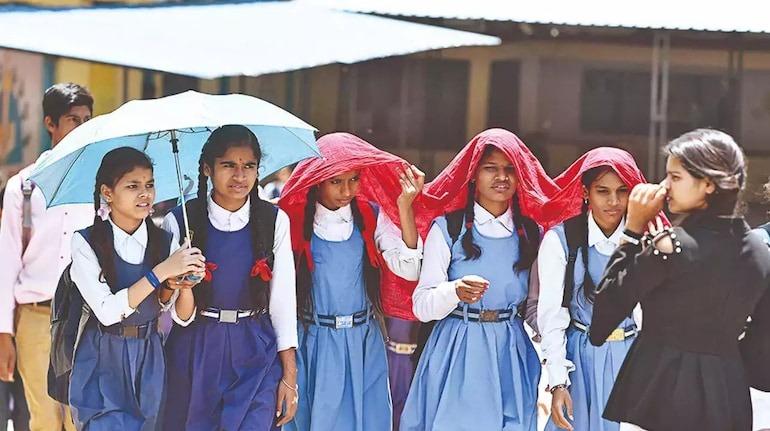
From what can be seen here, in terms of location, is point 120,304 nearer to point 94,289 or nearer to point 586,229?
point 94,289

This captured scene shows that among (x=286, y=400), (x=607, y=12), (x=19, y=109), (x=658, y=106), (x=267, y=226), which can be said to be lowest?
(x=286, y=400)

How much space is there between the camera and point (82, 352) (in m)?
3.83

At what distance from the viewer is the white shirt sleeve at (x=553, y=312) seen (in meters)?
3.93

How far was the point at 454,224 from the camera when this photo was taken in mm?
4156

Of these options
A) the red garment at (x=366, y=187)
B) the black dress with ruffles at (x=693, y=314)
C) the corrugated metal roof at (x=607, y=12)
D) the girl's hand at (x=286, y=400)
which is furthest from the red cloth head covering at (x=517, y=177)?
the corrugated metal roof at (x=607, y=12)

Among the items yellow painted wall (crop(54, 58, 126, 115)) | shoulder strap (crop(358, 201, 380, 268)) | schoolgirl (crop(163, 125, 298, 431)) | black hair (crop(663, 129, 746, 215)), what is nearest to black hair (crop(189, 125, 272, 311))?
schoolgirl (crop(163, 125, 298, 431))

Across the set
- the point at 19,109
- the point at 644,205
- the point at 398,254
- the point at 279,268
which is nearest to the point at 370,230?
the point at 398,254

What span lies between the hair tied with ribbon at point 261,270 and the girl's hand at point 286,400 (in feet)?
1.12

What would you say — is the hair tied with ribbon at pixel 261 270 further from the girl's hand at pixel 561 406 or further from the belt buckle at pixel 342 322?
the girl's hand at pixel 561 406

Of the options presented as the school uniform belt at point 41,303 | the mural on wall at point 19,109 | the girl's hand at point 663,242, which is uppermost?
the mural on wall at point 19,109

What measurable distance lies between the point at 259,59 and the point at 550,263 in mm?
3894

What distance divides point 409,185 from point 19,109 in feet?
24.4

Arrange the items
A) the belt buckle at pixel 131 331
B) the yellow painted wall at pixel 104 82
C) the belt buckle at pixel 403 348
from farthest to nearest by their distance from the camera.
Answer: the yellow painted wall at pixel 104 82 < the belt buckle at pixel 403 348 < the belt buckle at pixel 131 331

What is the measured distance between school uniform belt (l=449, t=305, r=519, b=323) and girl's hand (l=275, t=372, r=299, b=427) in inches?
24.0
